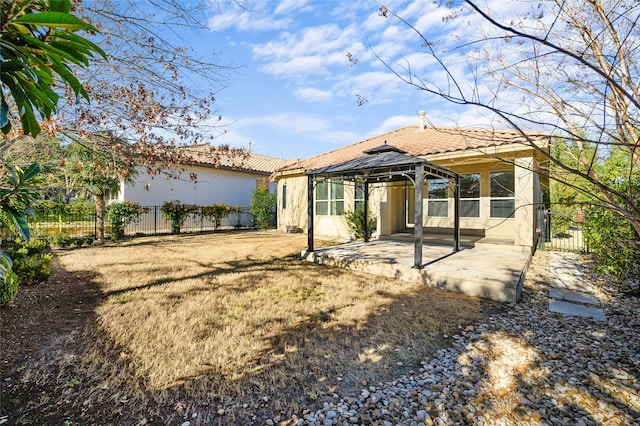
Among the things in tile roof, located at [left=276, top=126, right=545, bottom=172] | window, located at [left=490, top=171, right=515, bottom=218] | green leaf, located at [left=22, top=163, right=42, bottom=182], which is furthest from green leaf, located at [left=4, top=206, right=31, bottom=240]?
window, located at [left=490, top=171, right=515, bottom=218]

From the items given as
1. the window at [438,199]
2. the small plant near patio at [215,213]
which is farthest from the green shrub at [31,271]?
the window at [438,199]

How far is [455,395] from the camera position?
2.64 m

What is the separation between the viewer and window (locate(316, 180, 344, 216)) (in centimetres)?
1376

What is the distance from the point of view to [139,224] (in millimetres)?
14836

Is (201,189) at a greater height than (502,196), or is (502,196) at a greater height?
(201,189)

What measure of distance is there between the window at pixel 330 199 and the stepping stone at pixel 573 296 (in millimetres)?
8833

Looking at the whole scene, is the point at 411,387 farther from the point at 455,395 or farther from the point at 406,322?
the point at 406,322

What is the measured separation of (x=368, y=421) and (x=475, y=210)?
10839 millimetres

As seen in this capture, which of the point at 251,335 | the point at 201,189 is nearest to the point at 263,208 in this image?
the point at 201,189

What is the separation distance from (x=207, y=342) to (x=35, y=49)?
10.5 ft

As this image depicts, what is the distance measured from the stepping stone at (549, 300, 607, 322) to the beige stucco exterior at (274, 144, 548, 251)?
4.09m

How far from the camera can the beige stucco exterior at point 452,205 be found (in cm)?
896

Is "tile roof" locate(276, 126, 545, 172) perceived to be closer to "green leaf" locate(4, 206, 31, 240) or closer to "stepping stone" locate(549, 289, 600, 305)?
"stepping stone" locate(549, 289, 600, 305)

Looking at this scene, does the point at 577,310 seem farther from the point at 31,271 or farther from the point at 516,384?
the point at 31,271
